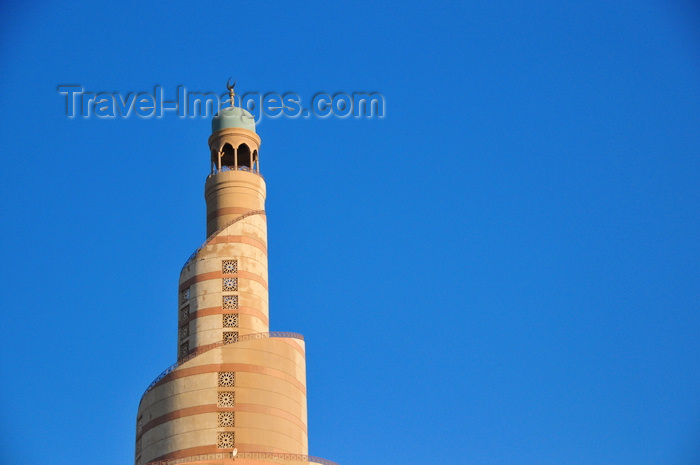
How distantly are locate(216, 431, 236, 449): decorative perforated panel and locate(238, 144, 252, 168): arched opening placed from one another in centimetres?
2247

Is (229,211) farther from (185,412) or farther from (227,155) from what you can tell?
(185,412)

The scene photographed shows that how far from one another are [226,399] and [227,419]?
131cm

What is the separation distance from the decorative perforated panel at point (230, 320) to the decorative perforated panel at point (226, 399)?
5.65 metres

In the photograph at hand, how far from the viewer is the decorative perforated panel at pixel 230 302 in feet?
249

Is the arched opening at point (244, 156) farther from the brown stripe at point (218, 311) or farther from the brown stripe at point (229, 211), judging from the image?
the brown stripe at point (218, 311)

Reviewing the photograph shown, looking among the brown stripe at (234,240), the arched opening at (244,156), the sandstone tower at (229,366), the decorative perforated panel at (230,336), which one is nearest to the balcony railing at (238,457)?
the sandstone tower at (229,366)

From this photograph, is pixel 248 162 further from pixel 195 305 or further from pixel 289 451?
pixel 289 451

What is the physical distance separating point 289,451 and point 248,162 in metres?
23.4

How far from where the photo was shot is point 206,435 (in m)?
69.9

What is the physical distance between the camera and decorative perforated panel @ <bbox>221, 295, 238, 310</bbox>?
75.8m

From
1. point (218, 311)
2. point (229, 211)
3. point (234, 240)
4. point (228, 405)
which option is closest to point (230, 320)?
point (218, 311)

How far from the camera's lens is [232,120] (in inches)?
3322

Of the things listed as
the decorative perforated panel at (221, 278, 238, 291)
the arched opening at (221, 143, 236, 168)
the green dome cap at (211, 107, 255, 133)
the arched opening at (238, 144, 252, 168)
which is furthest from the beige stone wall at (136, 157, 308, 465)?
the green dome cap at (211, 107, 255, 133)

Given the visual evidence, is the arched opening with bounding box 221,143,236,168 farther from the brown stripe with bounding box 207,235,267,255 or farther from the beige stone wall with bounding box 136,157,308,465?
the brown stripe with bounding box 207,235,267,255
